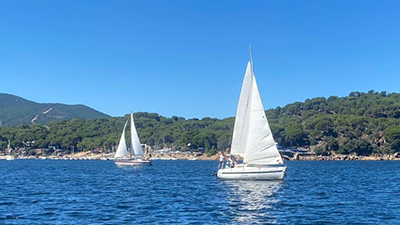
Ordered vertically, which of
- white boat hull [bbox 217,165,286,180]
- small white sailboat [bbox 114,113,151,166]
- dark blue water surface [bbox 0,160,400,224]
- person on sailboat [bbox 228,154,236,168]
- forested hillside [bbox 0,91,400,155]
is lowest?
dark blue water surface [bbox 0,160,400,224]

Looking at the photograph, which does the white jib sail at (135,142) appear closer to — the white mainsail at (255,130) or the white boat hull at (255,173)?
the white boat hull at (255,173)

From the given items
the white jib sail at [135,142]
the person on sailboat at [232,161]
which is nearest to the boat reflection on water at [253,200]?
the person on sailboat at [232,161]

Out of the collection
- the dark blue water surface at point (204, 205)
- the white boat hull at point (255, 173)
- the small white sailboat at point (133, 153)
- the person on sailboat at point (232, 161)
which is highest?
the small white sailboat at point (133, 153)

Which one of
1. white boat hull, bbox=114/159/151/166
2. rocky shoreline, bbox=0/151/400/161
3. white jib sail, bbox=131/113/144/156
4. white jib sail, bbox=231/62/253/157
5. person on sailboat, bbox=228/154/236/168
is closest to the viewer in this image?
white jib sail, bbox=231/62/253/157

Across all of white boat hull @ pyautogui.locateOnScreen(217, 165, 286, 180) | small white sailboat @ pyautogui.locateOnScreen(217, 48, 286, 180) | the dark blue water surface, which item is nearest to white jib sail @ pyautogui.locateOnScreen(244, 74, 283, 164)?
small white sailboat @ pyautogui.locateOnScreen(217, 48, 286, 180)

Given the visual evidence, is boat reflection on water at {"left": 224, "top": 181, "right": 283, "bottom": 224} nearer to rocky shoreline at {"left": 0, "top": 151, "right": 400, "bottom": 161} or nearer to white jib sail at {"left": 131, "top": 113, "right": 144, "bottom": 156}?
white jib sail at {"left": 131, "top": 113, "right": 144, "bottom": 156}

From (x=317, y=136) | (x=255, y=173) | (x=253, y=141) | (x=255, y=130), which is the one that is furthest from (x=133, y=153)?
(x=317, y=136)

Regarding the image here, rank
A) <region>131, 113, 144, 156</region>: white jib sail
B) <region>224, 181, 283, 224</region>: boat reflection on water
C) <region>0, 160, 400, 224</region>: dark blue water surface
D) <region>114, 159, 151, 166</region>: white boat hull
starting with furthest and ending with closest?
<region>114, 159, 151, 166</region>: white boat hull → <region>131, 113, 144, 156</region>: white jib sail → <region>224, 181, 283, 224</region>: boat reflection on water → <region>0, 160, 400, 224</region>: dark blue water surface

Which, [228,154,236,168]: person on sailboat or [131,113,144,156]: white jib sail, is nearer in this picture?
[228,154,236,168]: person on sailboat

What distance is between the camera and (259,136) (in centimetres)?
4366

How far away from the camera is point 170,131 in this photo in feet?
655

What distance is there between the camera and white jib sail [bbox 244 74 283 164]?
143ft

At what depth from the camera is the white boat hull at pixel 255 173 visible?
44.6 m

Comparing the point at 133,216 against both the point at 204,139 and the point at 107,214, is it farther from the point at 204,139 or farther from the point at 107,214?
the point at 204,139
